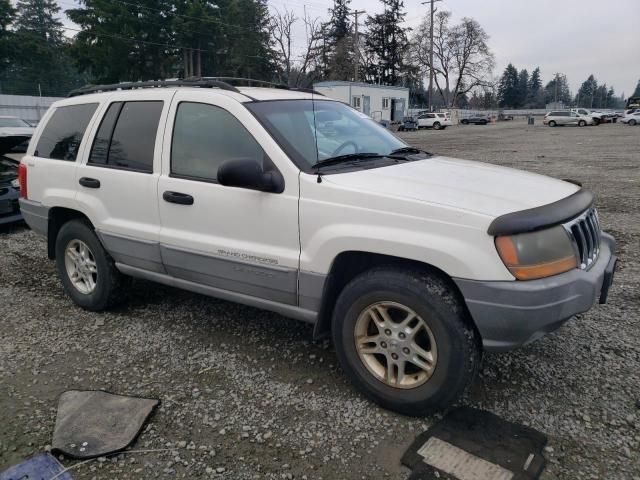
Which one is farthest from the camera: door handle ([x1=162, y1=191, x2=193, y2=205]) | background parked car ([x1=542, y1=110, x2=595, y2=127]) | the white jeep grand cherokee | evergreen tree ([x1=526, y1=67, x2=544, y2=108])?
evergreen tree ([x1=526, y1=67, x2=544, y2=108])

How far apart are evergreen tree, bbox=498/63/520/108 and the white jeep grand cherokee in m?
110

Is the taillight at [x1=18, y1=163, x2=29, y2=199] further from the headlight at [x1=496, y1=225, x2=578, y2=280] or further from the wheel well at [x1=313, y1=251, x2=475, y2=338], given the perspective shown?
the headlight at [x1=496, y1=225, x2=578, y2=280]

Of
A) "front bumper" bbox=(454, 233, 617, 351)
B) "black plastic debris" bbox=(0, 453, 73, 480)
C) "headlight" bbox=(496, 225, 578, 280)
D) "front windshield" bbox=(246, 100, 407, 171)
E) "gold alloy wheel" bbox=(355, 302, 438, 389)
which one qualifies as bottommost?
"black plastic debris" bbox=(0, 453, 73, 480)

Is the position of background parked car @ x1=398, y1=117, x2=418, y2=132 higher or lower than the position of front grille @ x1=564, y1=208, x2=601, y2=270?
higher

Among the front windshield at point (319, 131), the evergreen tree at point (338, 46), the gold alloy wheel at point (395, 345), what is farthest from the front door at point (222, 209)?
the evergreen tree at point (338, 46)

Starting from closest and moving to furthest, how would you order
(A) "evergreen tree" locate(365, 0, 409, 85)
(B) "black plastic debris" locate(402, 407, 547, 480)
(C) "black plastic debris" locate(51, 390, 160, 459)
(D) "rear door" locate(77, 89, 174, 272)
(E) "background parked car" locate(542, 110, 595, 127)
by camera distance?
(B) "black plastic debris" locate(402, 407, 547, 480) → (C) "black plastic debris" locate(51, 390, 160, 459) → (D) "rear door" locate(77, 89, 174, 272) → (E) "background parked car" locate(542, 110, 595, 127) → (A) "evergreen tree" locate(365, 0, 409, 85)

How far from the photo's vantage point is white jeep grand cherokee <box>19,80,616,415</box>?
8.66ft

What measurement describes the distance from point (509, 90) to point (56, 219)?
11087cm

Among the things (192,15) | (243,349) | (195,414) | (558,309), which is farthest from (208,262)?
(192,15)

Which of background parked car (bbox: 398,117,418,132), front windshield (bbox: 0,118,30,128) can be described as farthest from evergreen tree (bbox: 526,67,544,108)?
front windshield (bbox: 0,118,30,128)

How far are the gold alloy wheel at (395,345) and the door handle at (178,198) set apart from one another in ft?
4.82

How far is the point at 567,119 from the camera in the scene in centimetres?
4447

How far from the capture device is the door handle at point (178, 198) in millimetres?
3582

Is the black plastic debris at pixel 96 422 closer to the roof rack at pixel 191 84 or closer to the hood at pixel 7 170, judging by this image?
the roof rack at pixel 191 84
